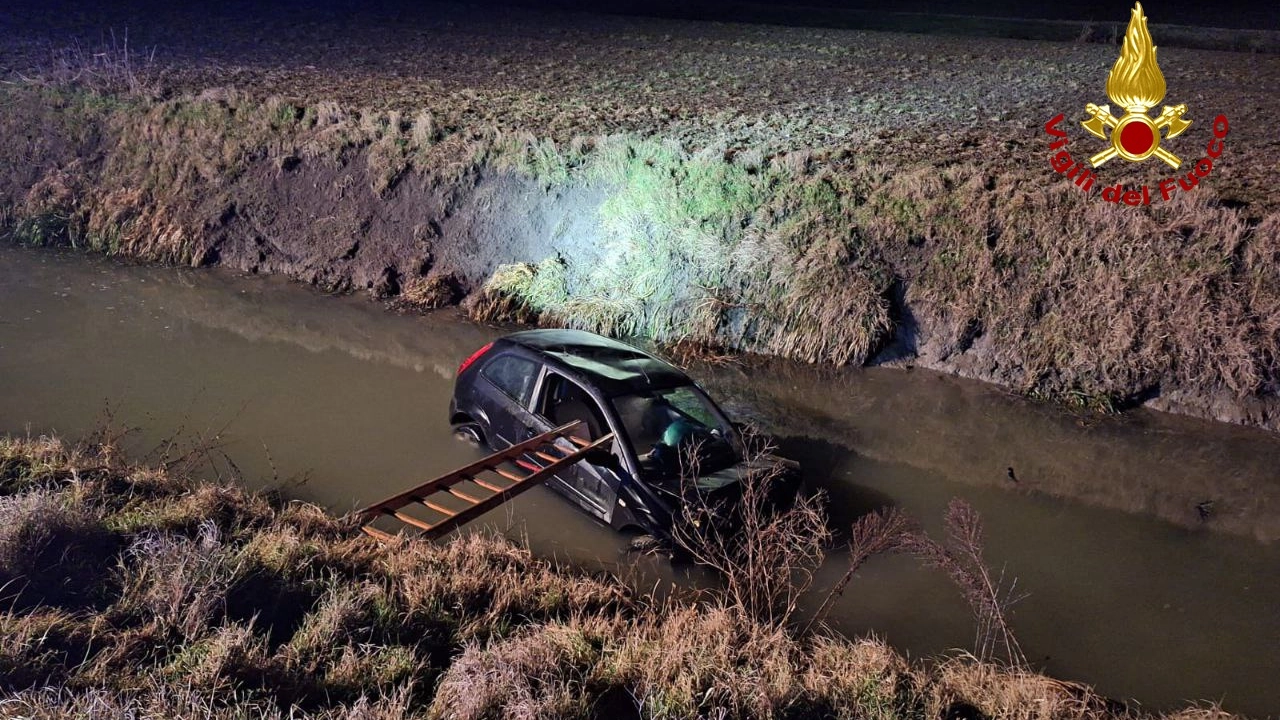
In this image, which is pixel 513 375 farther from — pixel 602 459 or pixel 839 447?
pixel 839 447

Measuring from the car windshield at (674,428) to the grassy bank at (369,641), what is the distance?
1.45 meters

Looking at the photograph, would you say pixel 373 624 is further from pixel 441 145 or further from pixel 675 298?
pixel 441 145

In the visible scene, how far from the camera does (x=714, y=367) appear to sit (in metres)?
13.2

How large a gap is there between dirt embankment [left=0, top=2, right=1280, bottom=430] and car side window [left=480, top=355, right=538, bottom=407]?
4099mm

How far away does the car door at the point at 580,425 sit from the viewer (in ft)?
28.7

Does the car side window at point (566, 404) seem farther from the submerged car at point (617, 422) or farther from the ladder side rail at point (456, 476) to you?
the ladder side rail at point (456, 476)

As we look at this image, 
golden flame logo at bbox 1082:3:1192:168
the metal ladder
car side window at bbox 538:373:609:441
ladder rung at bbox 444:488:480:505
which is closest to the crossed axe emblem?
golden flame logo at bbox 1082:3:1192:168

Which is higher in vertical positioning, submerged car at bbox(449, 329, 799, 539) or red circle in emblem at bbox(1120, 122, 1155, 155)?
red circle in emblem at bbox(1120, 122, 1155, 155)

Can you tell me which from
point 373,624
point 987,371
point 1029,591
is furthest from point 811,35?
point 373,624

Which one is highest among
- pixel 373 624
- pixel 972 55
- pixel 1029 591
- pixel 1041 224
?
pixel 972 55

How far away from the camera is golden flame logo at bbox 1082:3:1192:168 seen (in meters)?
11.9

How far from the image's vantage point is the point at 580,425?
29.9ft

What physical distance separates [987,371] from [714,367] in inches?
146

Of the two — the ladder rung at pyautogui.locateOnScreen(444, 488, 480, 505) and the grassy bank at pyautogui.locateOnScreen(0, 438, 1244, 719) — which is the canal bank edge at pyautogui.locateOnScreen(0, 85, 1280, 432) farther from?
the grassy bank at pyautogui.locateOnScreen(0, 438, 1244, 719)
